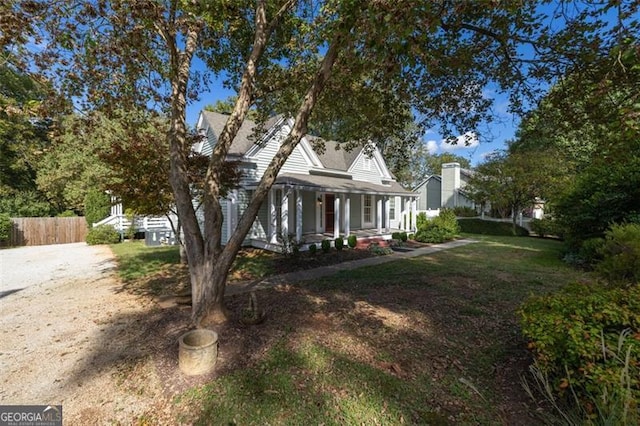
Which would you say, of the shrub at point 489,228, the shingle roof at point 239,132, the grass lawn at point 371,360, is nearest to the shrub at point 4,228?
the shingle roof at point 239,132

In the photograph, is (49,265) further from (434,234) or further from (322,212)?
(434,234)

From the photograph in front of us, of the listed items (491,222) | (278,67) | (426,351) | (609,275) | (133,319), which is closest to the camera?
(426,351)

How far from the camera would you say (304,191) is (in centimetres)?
1421

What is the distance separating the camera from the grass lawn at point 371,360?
272 centimetres

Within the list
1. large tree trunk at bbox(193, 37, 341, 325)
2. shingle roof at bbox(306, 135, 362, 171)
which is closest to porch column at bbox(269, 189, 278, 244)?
shingle roof at bbox(306, 135, 362, 171)

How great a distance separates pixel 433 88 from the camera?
5.91 metres

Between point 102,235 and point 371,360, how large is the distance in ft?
55.0

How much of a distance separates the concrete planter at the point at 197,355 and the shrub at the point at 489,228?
21.0 meters

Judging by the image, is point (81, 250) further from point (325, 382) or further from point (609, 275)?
point (609, 275)

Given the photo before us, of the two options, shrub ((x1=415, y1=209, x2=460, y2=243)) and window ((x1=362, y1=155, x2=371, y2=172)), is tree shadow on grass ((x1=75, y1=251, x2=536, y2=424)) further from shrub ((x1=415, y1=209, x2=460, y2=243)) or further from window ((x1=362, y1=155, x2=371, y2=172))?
window ((x1=362, y1=155, x2=371, y2=172))

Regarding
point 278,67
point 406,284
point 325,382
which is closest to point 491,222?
point 406,284

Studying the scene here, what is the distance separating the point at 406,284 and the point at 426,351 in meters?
3.25

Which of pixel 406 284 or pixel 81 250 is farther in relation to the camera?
pixel 81 250

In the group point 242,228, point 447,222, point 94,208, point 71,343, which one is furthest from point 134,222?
point 447,222
